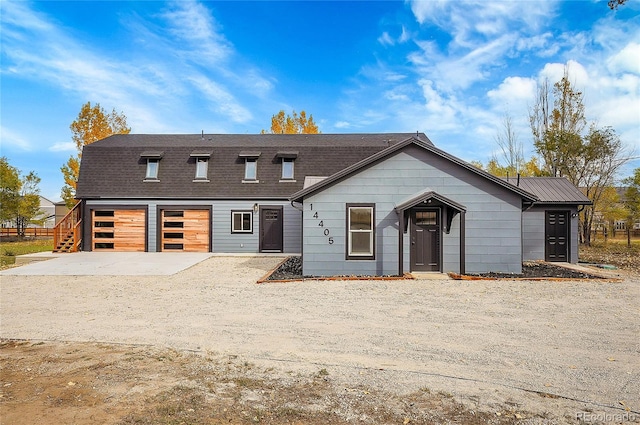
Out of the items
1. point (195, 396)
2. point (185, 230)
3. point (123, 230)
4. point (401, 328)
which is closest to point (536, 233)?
point (401, 328)

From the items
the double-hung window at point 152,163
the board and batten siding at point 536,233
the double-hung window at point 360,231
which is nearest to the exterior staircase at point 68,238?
the double-hung window at point 152,163

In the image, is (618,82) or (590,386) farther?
(618,82)

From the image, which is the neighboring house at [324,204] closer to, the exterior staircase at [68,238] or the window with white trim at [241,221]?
the window with white trim at [241,221]

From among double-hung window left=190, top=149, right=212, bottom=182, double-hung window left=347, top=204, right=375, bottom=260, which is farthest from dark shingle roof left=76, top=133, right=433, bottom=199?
double-hung window left=347, top=204, right=375, bottom=260

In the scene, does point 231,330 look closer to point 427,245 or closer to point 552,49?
point 427,245

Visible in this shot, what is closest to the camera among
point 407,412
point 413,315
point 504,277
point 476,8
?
point 407,412

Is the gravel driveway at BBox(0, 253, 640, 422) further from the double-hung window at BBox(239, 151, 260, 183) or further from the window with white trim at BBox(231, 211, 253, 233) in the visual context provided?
the double-hung window at BBox(239, 151, 260, 183)

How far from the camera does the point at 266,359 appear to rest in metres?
4.63

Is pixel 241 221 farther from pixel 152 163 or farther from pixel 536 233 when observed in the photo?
pixel 536 233

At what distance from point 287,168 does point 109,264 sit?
9.05 m

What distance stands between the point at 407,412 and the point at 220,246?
1576cm

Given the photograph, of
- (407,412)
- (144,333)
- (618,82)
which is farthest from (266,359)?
(618,82)

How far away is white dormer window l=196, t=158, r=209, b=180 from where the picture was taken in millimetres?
18672

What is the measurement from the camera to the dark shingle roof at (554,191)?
1409 centimetres
